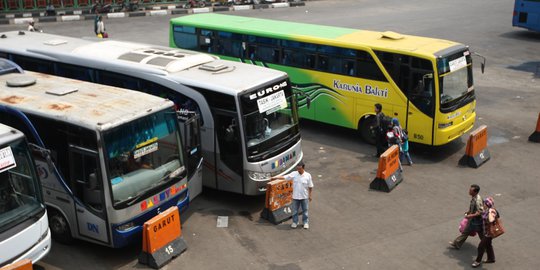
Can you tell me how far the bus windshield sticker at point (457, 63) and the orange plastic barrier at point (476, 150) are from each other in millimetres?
1693

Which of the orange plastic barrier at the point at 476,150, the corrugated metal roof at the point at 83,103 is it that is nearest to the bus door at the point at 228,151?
the corrugated metal roof at the point at 83,103

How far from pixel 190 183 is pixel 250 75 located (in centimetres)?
272

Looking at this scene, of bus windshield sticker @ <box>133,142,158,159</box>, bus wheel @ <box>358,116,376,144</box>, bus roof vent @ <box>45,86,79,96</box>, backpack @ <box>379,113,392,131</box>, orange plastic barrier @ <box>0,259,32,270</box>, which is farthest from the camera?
bus wheel @ <box>358,116,376,144</box>

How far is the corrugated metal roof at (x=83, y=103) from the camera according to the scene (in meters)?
11.0

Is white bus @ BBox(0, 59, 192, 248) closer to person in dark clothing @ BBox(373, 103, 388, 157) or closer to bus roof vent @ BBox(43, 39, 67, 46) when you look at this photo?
bus roof vent @ BBox(43, 39, 67, 46)

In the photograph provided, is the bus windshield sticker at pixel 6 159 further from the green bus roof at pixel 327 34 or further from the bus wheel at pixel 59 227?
the green bus roof at pixel 327 34

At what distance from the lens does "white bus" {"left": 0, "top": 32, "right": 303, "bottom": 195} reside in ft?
43.3

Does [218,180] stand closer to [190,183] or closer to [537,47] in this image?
[190,183]

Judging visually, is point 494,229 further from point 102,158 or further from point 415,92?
point 102,158

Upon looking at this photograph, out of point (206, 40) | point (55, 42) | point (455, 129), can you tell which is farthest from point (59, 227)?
point (455, 129)

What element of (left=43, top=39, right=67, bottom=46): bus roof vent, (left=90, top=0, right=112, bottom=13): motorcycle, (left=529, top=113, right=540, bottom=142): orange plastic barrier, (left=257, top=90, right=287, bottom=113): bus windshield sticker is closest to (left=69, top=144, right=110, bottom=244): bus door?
(left=257, top=90, right=287, bottom=113): bus windshield sticker

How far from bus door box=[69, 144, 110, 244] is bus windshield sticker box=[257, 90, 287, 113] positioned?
3.80 m

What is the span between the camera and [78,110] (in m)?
11.3

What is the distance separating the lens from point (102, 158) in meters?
10.7
